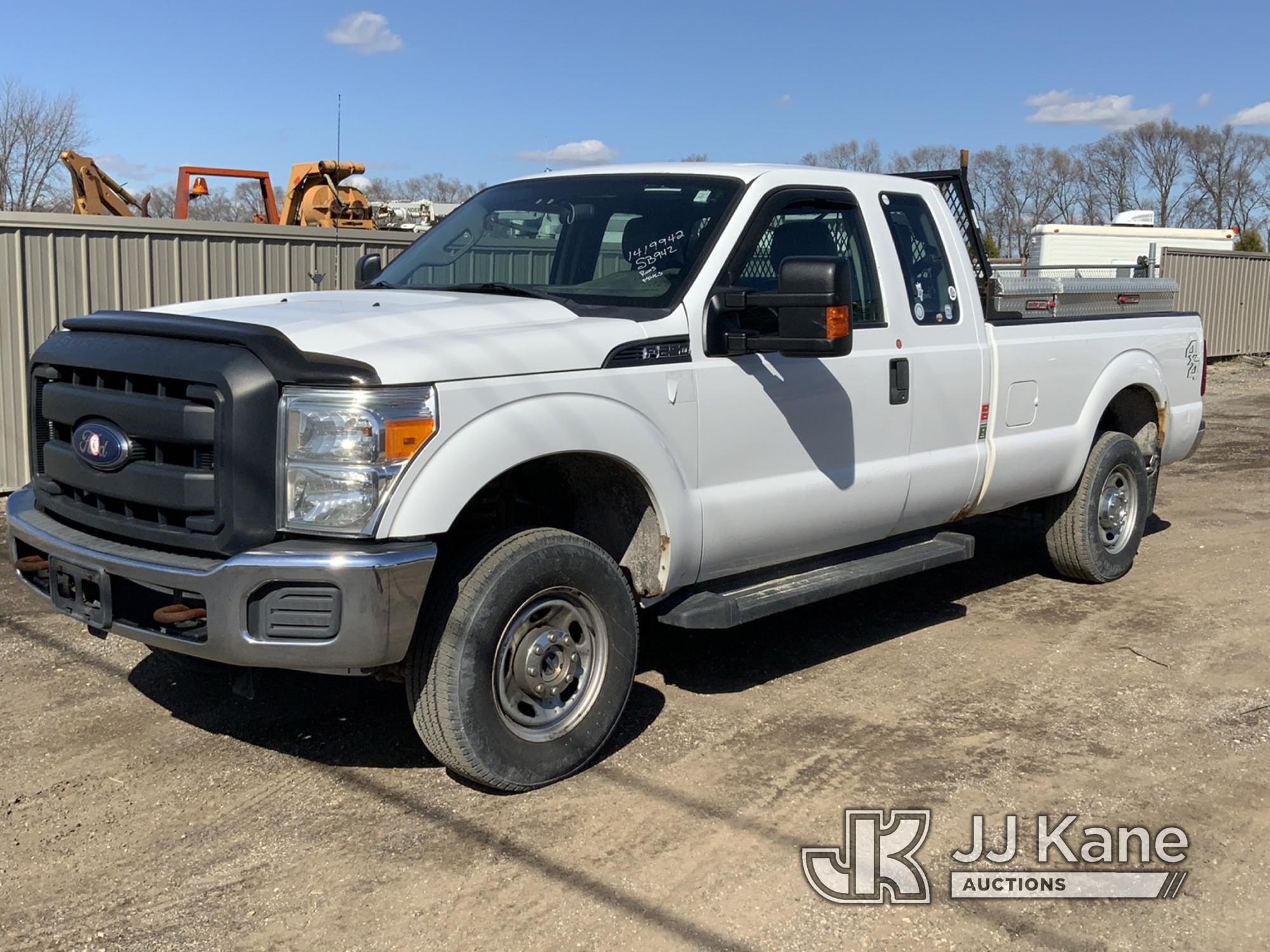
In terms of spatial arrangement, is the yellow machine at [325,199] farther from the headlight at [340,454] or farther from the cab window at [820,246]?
the headlight at [340,454]

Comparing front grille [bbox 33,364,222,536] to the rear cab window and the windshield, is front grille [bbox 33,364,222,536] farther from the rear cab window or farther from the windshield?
the rear cab window

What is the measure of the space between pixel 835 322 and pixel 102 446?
2.48 m

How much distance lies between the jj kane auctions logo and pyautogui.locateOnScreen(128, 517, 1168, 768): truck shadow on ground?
1.08 meters

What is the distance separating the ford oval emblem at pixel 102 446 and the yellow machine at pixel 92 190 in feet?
43.0

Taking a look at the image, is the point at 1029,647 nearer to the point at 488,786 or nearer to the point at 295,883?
the point at 488,786

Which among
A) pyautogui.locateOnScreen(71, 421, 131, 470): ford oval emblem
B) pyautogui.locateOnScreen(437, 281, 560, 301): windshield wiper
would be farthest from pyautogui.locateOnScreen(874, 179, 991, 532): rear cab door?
pyautogui.locateOnScreen(71, 421, 131, 470): ford oval emblem

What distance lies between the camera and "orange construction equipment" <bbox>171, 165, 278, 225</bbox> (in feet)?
57.3

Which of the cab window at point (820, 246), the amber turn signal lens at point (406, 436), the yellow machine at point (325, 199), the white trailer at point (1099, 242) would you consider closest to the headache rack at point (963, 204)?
the cab window at point (820, 246)

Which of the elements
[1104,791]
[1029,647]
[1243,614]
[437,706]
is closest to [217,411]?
[437,706]

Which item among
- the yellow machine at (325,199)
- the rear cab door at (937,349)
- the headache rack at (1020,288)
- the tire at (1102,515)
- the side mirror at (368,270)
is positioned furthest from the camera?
the yellow machine at (325,199)

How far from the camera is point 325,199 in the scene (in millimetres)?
18594

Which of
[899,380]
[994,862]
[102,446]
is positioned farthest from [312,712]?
[899,380]

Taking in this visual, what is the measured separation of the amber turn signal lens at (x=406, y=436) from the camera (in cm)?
380

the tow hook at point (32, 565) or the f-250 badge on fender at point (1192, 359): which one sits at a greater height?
the f-250 badge on fender at point (1192, 359)
